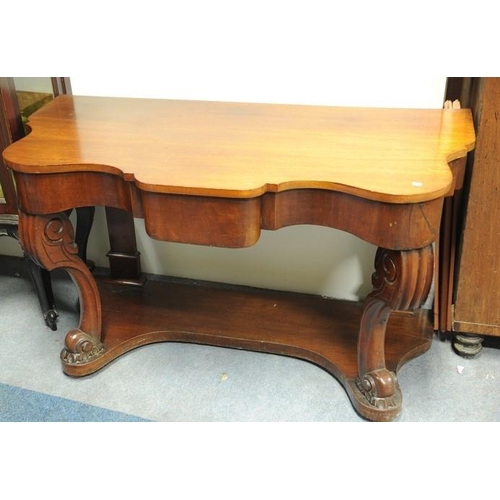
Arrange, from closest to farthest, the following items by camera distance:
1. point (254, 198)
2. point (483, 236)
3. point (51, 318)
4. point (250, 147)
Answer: point (254, 198) < point (250, 147) < point (483, 236) < point (51, 318)

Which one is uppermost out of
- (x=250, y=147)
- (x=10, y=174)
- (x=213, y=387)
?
(x=250, y=147)

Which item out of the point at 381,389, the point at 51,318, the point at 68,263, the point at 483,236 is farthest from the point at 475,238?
the point at 51,318

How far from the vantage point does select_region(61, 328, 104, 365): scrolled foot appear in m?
1.44

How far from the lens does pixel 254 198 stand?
106cm

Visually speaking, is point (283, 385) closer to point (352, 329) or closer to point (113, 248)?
point (352, 329)

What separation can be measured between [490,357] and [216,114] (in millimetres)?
939

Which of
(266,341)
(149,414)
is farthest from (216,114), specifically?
(149,414)

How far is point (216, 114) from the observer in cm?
144

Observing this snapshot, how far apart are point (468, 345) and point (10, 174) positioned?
1.25 m

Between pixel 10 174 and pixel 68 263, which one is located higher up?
pixel 10 174

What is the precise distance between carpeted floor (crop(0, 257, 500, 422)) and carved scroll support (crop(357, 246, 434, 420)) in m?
0.06

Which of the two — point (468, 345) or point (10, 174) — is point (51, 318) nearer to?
point (10, 174)

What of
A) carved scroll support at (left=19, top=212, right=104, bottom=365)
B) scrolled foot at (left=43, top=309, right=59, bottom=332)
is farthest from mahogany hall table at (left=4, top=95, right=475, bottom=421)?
scrolled foot at (left=43, top=309, right=59, bottom=332)
